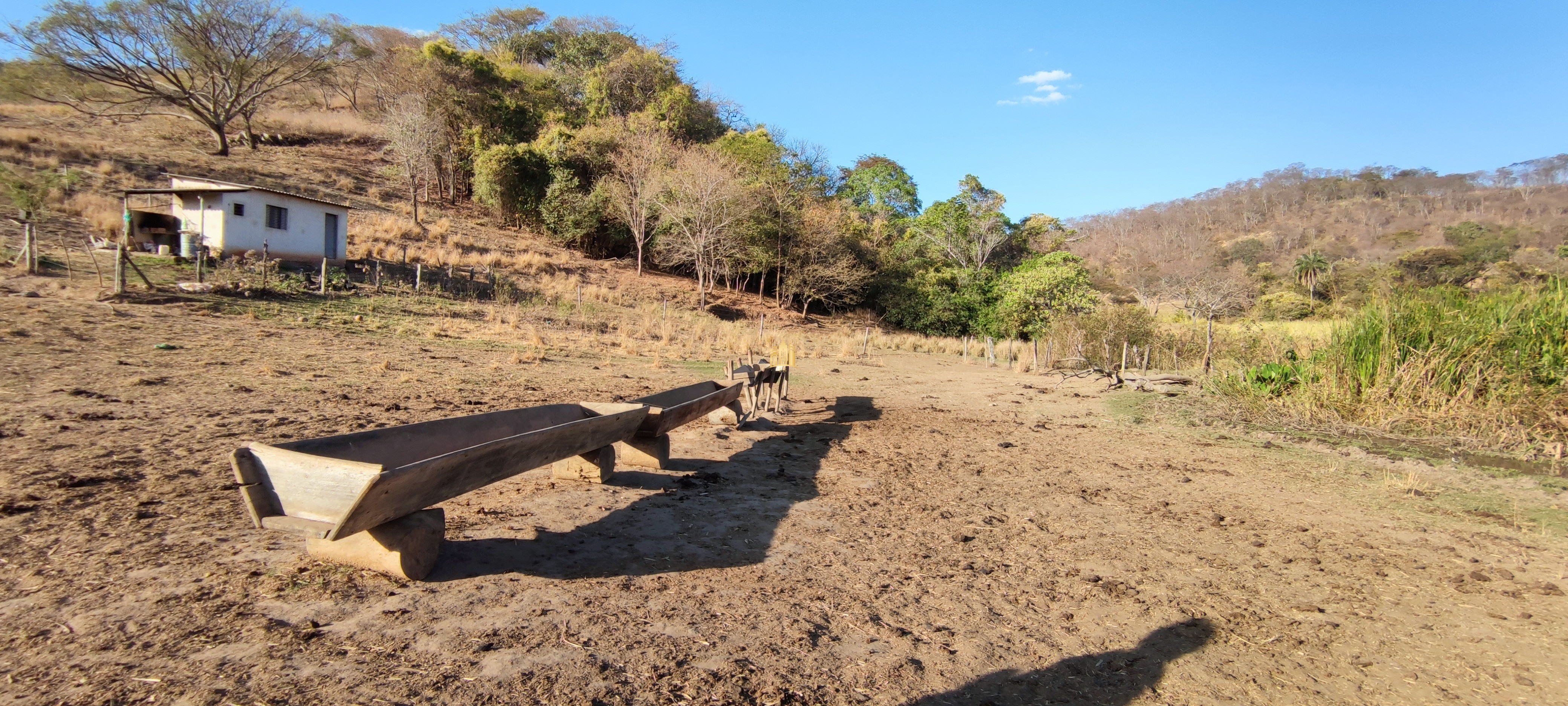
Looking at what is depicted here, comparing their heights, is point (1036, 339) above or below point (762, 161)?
below

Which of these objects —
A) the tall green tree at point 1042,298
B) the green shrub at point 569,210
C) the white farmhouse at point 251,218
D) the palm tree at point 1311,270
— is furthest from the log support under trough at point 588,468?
the palm tree at point 1311,270

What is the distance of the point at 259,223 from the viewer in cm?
2095

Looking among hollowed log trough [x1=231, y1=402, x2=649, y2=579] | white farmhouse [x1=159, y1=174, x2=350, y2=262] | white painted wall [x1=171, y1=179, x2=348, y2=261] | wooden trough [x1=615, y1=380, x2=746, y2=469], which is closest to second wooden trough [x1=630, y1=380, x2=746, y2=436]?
wooden trough [x1=615, y1=380, x2=746, y2=469]

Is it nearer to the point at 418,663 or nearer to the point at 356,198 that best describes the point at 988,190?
the point at 356,198

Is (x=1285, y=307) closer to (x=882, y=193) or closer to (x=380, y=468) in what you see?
(x=882, y=193)

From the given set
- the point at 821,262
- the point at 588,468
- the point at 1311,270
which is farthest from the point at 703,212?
the point at 1311,270

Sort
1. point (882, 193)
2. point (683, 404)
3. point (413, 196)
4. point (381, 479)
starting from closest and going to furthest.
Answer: point (381, 479) → point (683, 404) → point (413, 196) → point (882, 193)

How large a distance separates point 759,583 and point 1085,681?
1641mm

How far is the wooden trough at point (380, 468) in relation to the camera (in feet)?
10.0

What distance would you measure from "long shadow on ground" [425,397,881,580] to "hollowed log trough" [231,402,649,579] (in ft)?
0.99

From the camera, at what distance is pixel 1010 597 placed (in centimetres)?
405

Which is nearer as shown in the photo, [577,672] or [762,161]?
Answer: [577,672]

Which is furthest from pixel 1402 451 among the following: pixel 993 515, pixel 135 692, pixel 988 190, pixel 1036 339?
pixel 988 190

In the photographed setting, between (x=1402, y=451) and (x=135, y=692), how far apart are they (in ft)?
35.0
